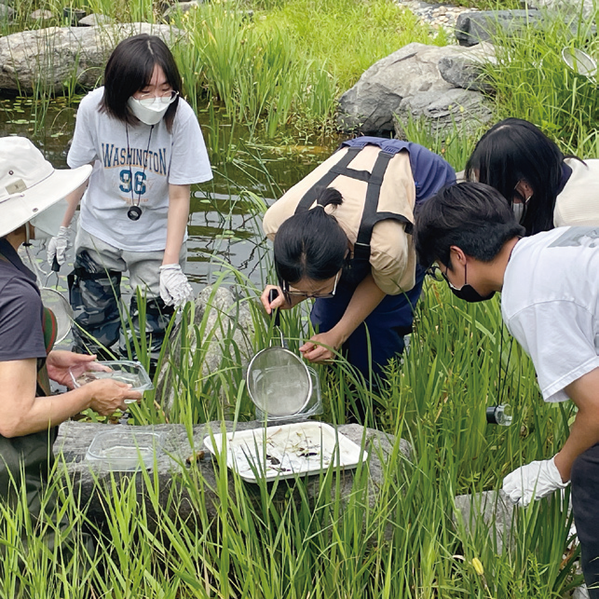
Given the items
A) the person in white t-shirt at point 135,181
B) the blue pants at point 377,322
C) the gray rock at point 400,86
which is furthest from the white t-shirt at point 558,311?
the gray rock at point 400,86

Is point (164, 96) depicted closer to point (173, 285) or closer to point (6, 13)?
point (173, 285)

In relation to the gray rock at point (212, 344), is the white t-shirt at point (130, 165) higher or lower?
higher

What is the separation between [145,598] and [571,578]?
3.77ft

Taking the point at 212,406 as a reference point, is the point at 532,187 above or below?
above

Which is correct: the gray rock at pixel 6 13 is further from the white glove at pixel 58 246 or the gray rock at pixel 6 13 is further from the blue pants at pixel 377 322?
the blue pants at pixel 377 322

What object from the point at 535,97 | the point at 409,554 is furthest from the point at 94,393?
the point at 535,97

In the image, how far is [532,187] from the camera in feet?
8.13

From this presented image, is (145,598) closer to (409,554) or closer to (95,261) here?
(409,554)

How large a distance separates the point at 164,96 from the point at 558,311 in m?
1.96

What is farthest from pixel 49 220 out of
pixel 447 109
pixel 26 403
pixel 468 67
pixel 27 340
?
pixel 468 67

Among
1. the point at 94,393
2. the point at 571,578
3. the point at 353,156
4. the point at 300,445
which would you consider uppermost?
the point at 353,156

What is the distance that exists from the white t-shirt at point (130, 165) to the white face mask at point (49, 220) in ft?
4.27

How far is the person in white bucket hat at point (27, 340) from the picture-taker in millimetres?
1716

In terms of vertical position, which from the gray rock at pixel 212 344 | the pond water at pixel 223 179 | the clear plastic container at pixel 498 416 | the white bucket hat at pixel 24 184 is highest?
the white bucket hat at pixel 24 184
